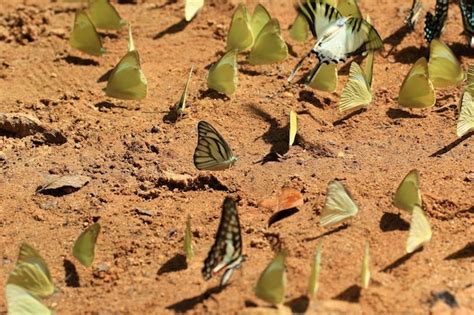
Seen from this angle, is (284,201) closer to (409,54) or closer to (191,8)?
(409,54)

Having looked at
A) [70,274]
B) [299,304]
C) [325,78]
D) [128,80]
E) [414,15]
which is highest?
[414,15]

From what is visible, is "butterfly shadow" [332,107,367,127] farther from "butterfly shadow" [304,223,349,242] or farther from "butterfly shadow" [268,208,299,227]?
"butterfly shadow" [304,223,349,242]

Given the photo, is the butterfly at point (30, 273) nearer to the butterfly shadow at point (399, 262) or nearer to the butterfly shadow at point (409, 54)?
the butterfly shadow at point (399, 262)

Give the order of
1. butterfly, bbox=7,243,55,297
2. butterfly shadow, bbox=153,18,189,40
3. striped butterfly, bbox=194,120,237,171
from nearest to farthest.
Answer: butterfly, bbox=7,243,55,297, striped butterfly, bbox=194,120,237,171, butterfly shadow, bbox=153,18,189,40

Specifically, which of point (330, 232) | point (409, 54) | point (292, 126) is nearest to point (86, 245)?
point (330, 232)

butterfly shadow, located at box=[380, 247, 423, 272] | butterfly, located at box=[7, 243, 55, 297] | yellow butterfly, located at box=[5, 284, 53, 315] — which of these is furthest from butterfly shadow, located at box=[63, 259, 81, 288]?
butterfly shadow, located at box=[380, 247, 423, 272]

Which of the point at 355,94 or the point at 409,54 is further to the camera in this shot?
the point at 409,54

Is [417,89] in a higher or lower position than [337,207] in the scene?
higher
